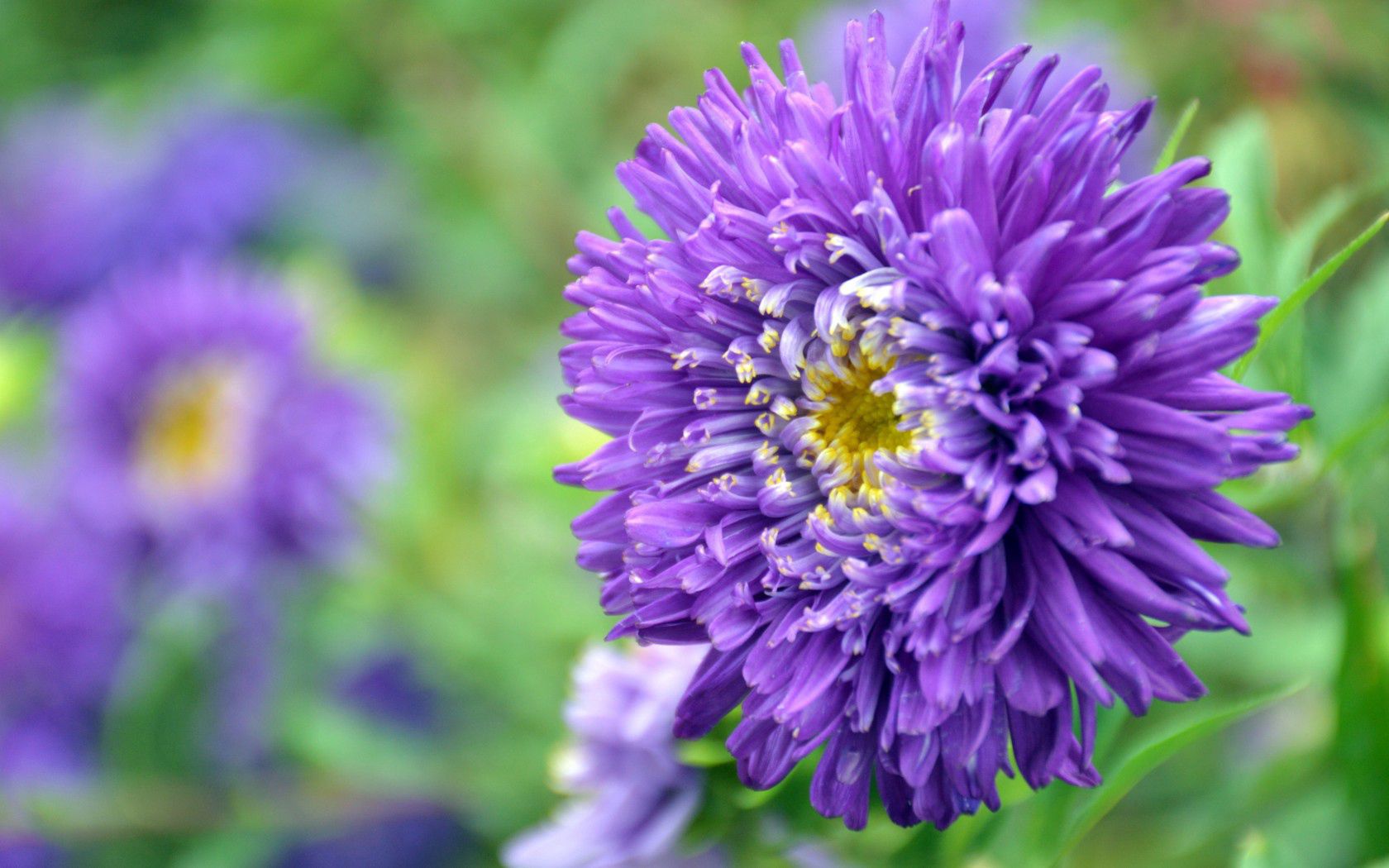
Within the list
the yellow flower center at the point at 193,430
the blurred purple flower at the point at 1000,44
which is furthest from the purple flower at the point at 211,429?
the blurred purple flower at the point at 1000,44

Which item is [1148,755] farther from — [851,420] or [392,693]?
[392,693]

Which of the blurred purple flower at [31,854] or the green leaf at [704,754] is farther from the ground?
the blurred purple flower at [31,854]

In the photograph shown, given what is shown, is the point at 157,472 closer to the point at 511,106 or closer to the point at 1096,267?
the point at 511,106

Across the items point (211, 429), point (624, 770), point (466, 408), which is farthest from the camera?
point (466, 408)

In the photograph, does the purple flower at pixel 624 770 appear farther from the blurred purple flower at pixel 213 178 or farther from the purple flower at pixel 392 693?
the blurred purple flower at pixel 213 178

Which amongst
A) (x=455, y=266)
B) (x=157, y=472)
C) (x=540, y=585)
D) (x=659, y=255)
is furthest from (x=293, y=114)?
(x=659, y=255)

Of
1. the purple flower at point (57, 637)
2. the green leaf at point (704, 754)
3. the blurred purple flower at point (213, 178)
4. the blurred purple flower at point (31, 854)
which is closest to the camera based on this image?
the green leaf at point (704, 754)

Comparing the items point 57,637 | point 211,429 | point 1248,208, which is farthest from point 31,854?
point 1248,208
